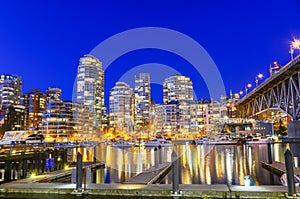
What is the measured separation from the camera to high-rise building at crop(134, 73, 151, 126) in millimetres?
155000

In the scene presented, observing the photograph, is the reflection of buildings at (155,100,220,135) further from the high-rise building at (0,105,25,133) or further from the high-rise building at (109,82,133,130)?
the high-rise building at (0,105,25,133)

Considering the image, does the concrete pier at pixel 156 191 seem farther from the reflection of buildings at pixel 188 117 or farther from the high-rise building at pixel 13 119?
the high-rise building at pixel 13 119

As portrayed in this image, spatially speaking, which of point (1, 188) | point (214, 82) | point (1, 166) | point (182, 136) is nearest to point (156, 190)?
point (1, 188)

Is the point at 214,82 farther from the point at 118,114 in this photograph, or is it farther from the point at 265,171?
the point at 118,114

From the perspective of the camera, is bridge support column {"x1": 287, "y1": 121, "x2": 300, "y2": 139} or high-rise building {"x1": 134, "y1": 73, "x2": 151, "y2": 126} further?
high-rise building {"x1": 134, "y1": 73, "x2": 151, "y2": 126}

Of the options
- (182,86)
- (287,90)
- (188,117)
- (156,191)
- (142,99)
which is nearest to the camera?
(156,191)

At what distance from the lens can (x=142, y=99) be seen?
170 meters

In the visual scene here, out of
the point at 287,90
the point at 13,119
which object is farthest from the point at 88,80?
the point at 287,90

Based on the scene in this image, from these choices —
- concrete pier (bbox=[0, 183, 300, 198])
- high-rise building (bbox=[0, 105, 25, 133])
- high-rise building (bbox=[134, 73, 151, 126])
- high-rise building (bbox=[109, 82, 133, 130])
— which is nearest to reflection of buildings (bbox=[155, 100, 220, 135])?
high-rise building (bbox=[134, 73, 151, 126])

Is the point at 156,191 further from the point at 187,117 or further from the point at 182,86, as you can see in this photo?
the point at 187,117

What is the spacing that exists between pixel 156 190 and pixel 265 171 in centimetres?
1243

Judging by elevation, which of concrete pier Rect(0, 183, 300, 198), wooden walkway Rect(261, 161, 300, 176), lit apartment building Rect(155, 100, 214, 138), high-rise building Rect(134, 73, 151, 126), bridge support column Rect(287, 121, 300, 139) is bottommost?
wooden walkway Rect(261, 161, 300, 176)

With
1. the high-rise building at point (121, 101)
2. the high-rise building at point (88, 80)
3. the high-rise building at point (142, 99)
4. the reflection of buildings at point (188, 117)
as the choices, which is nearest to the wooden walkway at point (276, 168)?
the high-rise building at point (88, 80)

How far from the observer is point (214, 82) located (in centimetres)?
1969
